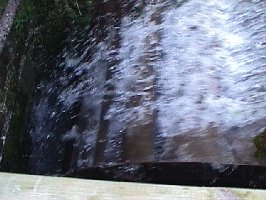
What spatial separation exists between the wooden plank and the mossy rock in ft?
2.91

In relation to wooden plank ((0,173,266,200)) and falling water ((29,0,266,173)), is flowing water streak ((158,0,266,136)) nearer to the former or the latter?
falling water ((29,0,266,173))

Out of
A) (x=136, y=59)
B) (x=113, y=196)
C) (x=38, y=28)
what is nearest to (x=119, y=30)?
(x=136, y=59)

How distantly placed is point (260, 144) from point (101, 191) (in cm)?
120

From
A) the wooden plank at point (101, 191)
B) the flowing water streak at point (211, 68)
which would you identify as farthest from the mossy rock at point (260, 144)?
the wooden plank at point (101, 191)

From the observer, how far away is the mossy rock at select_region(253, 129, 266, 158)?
2.67m

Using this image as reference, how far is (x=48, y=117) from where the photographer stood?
13.1 feet

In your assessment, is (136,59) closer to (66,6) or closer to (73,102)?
(73,102)

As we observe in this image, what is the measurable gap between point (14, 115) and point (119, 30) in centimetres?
99

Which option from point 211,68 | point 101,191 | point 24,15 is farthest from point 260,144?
point 24,15

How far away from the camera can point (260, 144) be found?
2734mm

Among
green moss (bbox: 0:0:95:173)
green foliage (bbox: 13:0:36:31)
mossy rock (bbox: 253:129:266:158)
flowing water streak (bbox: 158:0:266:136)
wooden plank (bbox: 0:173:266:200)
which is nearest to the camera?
wooden plank (bbox: 0:173:266:200)

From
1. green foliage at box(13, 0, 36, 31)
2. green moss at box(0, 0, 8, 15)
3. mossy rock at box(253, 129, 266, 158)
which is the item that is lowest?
mossy rock at box(253, 129, 266, 158)

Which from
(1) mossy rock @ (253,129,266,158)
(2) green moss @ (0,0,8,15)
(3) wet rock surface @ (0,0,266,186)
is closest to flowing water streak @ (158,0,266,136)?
(3) wet rock surface @ (0,0,266,186)

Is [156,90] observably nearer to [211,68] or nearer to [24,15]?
[211,68]
